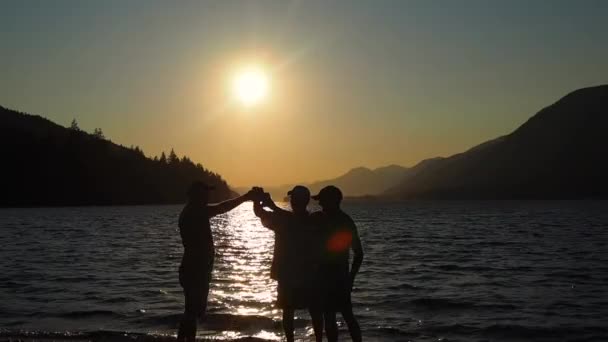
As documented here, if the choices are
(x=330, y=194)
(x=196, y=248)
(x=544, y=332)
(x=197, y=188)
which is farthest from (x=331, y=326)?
(x=544, y=332)

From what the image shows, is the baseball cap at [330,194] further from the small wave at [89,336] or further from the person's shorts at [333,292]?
the small wave at [89,336]

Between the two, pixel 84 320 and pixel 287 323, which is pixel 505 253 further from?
pixel 287 323

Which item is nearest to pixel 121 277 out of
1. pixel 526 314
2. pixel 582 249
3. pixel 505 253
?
pixel 526 314

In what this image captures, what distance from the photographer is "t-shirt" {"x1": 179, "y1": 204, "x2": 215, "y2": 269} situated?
33.7ft

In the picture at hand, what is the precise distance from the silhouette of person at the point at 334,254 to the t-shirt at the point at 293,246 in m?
0.28

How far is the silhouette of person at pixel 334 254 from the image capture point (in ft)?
34.7

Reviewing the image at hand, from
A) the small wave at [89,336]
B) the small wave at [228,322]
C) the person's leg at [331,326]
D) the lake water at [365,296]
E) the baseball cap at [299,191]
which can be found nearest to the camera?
the baseball cap at [299,191]

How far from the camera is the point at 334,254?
1074 centimetres

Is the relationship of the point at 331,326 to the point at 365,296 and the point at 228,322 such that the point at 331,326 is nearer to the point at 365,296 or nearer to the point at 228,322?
the point at 228,322

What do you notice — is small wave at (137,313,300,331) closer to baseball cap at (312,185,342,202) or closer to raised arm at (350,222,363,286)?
raised arm at (350,222,363,286)

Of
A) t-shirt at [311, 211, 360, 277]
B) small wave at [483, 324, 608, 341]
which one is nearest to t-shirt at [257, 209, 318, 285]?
t-shirt at [311, 211, 360, 277]

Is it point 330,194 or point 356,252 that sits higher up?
point 330,194

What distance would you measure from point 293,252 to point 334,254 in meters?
0.87

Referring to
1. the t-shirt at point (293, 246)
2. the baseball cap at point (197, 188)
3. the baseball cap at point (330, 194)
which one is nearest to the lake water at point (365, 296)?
the t-shirt at point (293, 246)
